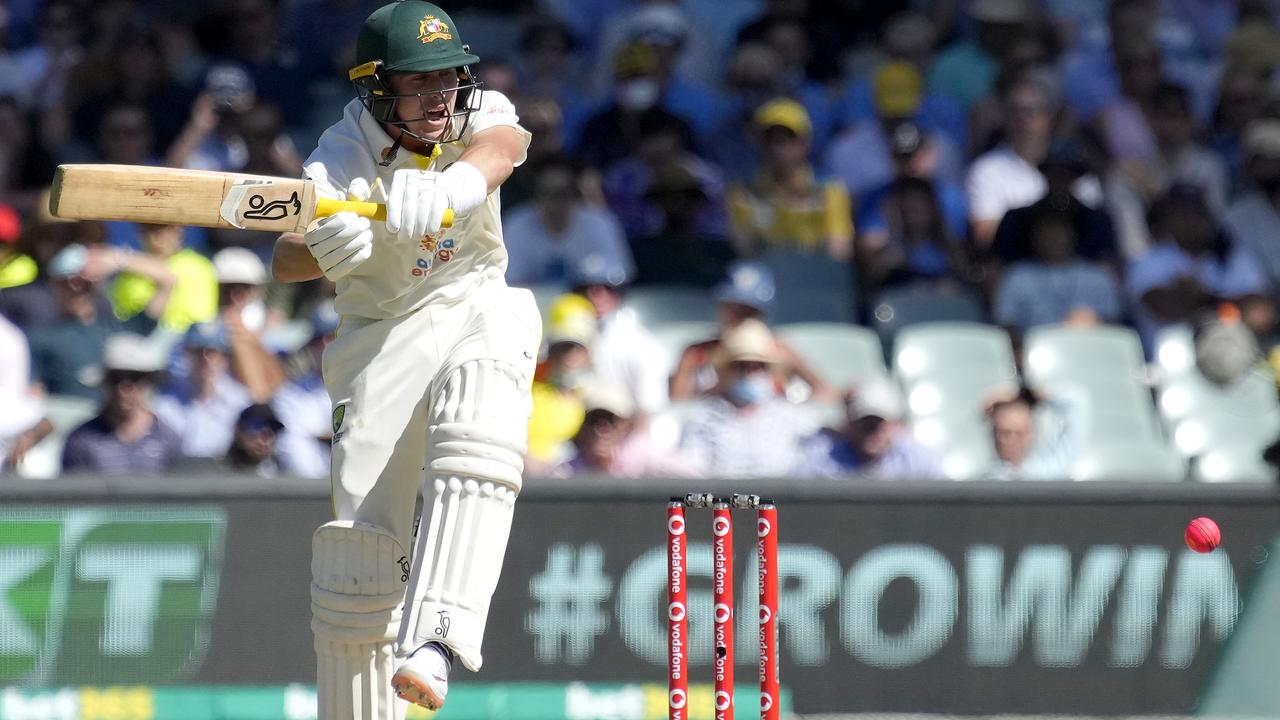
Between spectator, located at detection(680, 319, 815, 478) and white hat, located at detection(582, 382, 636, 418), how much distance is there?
29 cm

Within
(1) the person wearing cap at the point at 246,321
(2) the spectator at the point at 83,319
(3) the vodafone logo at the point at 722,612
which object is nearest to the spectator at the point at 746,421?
(1) the person wearing cap at the point at 246,321

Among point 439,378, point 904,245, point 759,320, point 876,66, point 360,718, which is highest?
point 876,66

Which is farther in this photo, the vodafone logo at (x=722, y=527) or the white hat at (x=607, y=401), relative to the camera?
the white hat at (x=607, y=401)

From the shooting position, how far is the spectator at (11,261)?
8656 mm

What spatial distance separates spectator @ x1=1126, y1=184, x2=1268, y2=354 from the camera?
9516 millimetres

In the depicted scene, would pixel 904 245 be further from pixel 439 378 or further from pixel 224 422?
pixel 439 378

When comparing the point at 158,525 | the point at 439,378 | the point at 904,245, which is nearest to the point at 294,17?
the point at 904,245

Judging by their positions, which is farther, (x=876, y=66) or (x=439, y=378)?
(x=876, y=66)

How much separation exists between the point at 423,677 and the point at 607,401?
3.70 m

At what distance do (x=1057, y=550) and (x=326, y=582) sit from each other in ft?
11.6

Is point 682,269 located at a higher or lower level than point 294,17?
lower

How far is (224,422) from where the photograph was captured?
798 cm

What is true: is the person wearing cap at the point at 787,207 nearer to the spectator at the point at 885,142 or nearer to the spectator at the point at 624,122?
the spectator at the point at 885,142

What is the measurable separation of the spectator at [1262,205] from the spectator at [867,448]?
3066 millimetres
